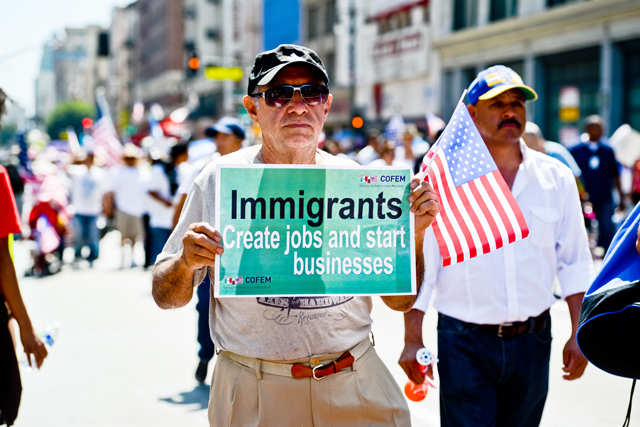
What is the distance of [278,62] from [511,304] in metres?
1.59

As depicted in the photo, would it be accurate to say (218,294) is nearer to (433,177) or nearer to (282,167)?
(282,167)

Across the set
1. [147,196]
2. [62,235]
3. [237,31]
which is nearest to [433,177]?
[147,196]

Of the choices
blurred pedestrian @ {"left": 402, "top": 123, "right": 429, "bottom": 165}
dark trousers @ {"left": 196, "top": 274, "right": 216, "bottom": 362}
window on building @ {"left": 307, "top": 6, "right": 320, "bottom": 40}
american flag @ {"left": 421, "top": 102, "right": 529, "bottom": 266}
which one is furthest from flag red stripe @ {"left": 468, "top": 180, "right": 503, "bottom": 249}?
window on building @ {"left": 307, "top": 6, "right": 320, "bottom": 40}

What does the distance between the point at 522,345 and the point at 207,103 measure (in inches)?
2626

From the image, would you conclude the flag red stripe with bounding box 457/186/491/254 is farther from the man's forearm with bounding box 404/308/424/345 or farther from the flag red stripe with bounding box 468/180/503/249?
the man's forearm with bounding box 404/308/424/345

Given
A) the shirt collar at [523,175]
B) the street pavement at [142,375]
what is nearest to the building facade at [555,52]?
the street pavement at [142,375]

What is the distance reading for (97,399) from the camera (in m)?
5.70

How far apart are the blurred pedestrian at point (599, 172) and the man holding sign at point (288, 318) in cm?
926

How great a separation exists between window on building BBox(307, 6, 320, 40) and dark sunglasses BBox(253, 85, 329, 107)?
40774mm

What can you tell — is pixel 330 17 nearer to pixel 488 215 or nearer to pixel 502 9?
pixel 502 9

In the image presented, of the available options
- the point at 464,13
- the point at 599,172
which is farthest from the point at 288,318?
the point at 464,13

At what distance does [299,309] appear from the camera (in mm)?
2543

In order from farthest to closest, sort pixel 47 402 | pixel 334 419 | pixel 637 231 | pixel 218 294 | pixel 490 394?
pixel 47 402 < pixel 490 394 < pixel 334 419 < pixel 218 294 < pixel 637 231

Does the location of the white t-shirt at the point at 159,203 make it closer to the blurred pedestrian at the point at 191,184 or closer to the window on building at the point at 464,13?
the blurred pedestrian at the point at 191,184
